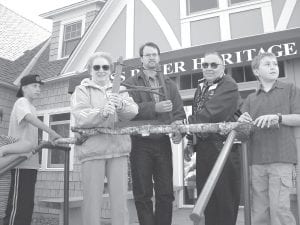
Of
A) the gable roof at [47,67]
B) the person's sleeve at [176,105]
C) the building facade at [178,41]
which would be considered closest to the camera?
the person's sleeve at [176,105]

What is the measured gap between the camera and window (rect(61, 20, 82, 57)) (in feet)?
32.9

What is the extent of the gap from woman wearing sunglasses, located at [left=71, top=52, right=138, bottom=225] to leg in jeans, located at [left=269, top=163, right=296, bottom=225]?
0.94 meters

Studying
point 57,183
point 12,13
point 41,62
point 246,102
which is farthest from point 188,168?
point 12,13

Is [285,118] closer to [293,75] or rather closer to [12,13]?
[293,75]

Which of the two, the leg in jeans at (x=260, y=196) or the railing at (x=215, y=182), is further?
the leg in jeans at (x=260, y=196)

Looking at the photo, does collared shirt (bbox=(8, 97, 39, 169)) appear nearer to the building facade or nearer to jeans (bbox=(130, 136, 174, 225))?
jeans (bbox=(130, 136, 174, 225))

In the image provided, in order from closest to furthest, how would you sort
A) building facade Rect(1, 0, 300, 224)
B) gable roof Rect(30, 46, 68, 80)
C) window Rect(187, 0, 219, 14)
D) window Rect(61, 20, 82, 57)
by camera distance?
building facade Rect(1, 0, 300, 224)
window Rect(187, 0, 219, 14)
gable roof Rect(30, 46, 68, 80)
window Rect(61, 20, 82, 57)

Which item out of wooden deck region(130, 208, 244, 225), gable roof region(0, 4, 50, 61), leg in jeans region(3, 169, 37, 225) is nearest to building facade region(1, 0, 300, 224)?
wooden deck region(130, 208, 244, 225)

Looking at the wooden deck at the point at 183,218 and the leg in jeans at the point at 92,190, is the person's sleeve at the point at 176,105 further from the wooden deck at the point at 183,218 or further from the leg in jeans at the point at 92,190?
the wooden deck at the point at 183,218

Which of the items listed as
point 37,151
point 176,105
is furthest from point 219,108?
point 37,151

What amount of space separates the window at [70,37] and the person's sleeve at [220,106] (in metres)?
8.11

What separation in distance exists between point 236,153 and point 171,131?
40.9 inches

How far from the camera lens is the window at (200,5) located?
688 cm

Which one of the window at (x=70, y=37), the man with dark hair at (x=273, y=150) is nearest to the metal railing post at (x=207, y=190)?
the man with dark hair at (x=273, y=150)
